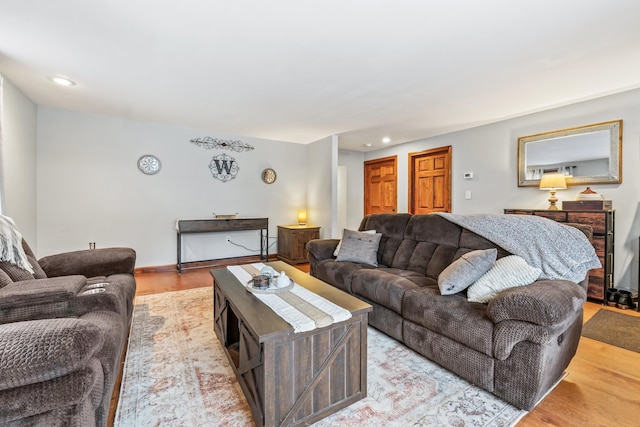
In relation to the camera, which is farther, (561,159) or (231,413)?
(561,159)

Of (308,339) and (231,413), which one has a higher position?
(308,339)

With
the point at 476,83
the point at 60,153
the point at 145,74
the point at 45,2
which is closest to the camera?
the point at 45,2

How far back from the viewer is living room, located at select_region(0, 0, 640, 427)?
3062mm

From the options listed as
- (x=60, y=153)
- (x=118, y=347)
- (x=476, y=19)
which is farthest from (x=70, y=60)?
(x=476, y=19)

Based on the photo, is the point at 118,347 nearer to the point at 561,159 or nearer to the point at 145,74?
the point at 145,74

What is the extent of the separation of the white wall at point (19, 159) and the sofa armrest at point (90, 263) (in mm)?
961

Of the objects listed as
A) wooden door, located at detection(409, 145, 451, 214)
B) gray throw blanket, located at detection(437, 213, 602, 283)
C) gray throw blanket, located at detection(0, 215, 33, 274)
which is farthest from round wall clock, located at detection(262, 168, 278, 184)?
gray throw blanket, located at detection(437, 213, 602, 283)

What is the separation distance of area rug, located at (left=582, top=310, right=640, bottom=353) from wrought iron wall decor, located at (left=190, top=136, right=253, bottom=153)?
4861 millimetres

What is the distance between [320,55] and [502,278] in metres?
2.03

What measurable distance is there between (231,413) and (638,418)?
2.00 m

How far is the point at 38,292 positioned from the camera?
1410 millimetres

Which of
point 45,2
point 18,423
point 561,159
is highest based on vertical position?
point 45,2

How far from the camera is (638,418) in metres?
1.43

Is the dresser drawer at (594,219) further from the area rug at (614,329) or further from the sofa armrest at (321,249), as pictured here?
the sofa armrest at (321,249)
